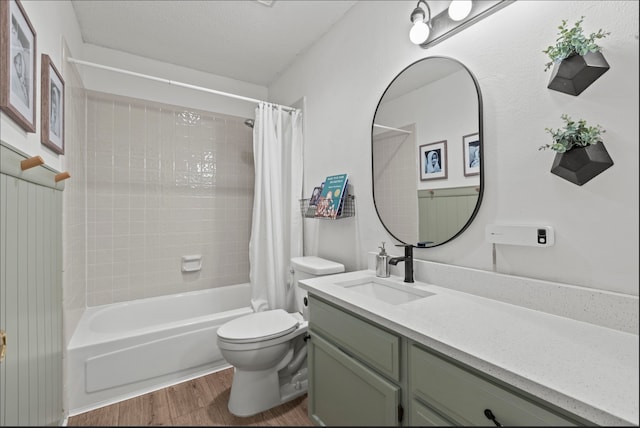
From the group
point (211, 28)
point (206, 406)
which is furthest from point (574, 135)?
point (211, 28)

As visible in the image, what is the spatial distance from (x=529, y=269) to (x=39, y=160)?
5.47ft

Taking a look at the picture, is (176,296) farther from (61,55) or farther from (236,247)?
(61,55)

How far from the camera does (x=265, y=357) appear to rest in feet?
5.30

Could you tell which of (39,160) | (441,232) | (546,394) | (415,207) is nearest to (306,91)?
(415,207)

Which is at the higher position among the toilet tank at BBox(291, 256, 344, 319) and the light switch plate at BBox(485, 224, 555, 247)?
the light switch plate at BBox(485, 224, 555, 247)

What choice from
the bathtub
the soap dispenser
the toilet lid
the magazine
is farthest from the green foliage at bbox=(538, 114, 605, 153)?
the bathtub

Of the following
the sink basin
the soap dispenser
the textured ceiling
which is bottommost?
the sink basin

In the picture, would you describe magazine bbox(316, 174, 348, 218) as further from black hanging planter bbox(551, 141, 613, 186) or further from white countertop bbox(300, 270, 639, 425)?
black hanging planter bbox(551, 141, 613, 186)

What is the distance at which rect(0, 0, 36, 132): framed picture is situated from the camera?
0.86m

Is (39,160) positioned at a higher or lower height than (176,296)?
higher

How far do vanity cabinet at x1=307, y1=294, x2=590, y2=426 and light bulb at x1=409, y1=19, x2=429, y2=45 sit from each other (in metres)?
1.28

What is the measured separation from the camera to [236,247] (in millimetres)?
2885

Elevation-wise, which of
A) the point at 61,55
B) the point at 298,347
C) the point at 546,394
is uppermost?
the point at 61,55

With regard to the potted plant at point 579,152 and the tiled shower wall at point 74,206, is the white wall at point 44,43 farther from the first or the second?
the potted plant at point 579,152
